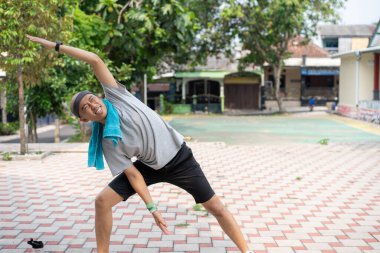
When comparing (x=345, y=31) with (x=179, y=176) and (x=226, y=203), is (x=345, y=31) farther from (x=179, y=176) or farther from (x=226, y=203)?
(x=179, y=176)

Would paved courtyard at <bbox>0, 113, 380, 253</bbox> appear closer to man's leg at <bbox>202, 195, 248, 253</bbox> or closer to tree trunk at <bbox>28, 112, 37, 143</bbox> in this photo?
man's leg at <bbox>202, 195, 248, 253</bbox>

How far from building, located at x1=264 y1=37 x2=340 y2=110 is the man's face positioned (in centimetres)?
3323

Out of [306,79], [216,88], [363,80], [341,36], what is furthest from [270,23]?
[341,36]

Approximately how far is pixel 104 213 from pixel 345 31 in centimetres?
4540

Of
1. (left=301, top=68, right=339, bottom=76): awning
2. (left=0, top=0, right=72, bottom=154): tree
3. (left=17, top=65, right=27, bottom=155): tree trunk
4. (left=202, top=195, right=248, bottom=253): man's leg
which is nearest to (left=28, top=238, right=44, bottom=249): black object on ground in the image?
(left=202, top=195, right=248, bottom=253): man's leg

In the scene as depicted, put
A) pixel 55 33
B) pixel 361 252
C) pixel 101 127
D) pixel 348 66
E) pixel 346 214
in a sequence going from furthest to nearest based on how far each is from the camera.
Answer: pixel 348 66 → pixel 55 33 → pixel 346 214 → pixel 361 252 → pixel 101 127

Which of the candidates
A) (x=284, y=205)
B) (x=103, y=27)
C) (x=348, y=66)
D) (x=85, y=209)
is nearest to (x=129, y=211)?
(x=85, y=209)

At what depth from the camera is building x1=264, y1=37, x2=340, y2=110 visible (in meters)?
36.6

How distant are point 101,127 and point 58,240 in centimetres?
174

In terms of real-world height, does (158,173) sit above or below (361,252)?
above

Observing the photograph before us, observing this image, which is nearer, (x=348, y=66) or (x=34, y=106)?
(x=34, y=106)

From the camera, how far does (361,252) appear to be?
4.35 m

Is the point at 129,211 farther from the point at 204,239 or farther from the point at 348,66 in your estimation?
the point at 348,66

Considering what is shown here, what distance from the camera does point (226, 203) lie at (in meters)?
6.27
